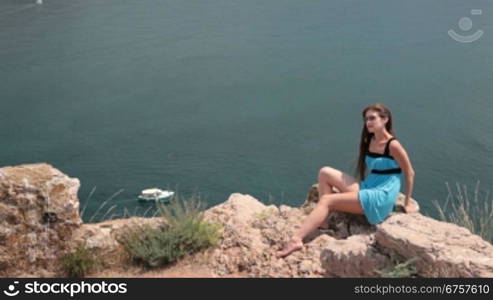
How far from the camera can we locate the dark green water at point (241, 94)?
35.7 meters

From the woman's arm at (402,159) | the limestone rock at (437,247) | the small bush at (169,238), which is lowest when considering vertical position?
the small bush at (169,238)

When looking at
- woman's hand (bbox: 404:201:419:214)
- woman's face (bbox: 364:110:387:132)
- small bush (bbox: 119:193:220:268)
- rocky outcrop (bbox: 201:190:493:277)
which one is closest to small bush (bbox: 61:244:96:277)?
small bush (bbox: 119:193:220:268)

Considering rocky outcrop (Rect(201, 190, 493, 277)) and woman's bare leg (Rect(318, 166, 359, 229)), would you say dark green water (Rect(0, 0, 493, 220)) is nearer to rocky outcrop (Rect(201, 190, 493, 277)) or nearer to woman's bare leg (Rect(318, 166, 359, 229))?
woman's bare leg (Rect(318, 166, 359, 229))

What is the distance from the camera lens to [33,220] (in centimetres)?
609

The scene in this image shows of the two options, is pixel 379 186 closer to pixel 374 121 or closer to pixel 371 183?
pixel 371 183

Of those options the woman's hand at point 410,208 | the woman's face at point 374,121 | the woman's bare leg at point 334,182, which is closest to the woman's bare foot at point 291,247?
the woman's bare leg at point 334,182

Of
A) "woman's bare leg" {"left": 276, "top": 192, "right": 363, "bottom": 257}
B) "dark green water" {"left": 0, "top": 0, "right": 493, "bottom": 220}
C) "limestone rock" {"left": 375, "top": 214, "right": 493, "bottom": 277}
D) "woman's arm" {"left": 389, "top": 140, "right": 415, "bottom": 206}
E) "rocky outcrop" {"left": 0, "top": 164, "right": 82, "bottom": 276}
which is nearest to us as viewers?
"limestone rock" {"left": 375, "top": 214, "right": 493, "bottom": 277}

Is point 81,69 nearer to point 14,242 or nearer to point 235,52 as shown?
point 235,52

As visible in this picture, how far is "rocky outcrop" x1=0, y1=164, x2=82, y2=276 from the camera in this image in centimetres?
604

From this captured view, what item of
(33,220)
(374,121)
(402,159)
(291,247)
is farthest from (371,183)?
(33,220)

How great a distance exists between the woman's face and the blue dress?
0.18m

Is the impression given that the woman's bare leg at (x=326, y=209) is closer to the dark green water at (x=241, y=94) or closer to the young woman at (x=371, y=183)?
the young woman at (x=371, y=183)

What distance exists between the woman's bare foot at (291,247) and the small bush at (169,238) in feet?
2.10

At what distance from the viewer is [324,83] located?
1769 inches
